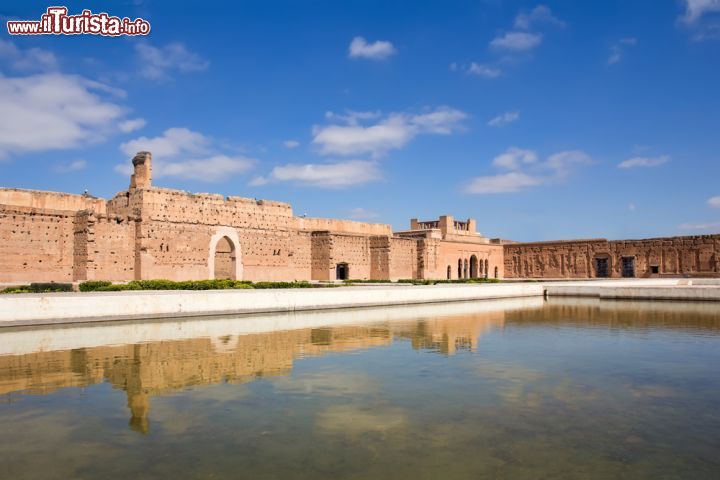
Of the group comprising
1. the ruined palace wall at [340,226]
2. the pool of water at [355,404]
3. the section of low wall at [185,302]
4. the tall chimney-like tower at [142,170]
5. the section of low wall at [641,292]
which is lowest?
the pool of water at [355,404]

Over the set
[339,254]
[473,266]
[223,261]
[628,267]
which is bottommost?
[628,267]

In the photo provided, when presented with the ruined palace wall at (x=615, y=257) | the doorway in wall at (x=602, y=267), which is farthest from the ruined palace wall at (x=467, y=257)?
the doorway in wall at (x=602, y=267)

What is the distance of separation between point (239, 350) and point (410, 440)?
6.32m

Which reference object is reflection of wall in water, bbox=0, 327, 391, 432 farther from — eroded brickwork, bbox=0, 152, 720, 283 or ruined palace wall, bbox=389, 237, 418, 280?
ruined palace wall, bbox=389, 237, 418, 280

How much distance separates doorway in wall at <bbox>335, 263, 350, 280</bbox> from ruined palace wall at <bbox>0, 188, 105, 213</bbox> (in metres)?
15.0

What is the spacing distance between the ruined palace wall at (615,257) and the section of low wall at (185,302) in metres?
25.3

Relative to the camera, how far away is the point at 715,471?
202 inches

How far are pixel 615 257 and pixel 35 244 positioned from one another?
39.4 meters

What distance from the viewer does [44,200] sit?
23906mm

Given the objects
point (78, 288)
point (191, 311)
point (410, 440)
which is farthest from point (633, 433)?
point (78, 288)

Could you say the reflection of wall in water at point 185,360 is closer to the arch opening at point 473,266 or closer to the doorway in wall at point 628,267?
the arch opening at point 473,266

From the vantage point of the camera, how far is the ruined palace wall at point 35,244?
66.9 feet

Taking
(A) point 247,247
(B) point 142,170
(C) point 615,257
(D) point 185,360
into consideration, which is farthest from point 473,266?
(D) point 185,360

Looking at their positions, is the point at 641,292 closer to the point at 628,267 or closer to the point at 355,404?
the point at 628,267
